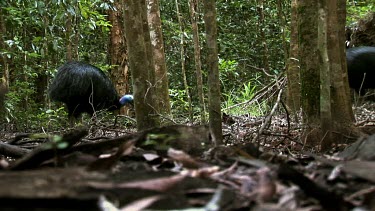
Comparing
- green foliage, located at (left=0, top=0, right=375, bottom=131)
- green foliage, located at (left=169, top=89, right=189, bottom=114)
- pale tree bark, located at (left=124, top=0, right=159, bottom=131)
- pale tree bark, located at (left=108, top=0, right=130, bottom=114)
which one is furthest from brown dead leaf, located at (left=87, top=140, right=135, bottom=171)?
pale tree bark, located at (left=108, top=0, right=130, bottom=114)

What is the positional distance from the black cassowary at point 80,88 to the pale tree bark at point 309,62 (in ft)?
12.5

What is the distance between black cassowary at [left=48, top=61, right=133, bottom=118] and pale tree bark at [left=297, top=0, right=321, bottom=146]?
3.82 meters

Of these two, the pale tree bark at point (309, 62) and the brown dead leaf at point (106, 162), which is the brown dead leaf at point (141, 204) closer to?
the brown dead leaf at point (106, 162)

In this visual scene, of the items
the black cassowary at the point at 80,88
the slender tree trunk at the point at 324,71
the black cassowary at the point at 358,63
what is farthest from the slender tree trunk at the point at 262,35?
the slender tree trunk at the point at 324,71

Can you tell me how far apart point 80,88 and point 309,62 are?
14.2 ft

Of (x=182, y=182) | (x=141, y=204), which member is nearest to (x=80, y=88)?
(x=182, y=182)

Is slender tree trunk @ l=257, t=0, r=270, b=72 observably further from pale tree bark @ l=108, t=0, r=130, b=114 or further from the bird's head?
the bird's head

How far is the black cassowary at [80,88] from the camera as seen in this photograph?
7.01 meters

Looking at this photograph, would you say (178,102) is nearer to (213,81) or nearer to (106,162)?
(213,81)

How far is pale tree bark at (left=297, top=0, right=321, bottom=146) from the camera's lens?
144 inches

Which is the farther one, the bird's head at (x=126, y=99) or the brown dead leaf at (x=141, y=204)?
the bird's head at (x=126, y=99)

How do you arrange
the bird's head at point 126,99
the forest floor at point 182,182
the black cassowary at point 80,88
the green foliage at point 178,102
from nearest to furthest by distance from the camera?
the forest floor at point 182,182 < the black cassowary at point 80,88 < the bird's head at point 126,99 < the green foliage at point 178,102

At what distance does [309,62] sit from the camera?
374 centimetres

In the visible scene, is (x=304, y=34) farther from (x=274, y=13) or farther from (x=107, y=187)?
(x=274, y=13)
